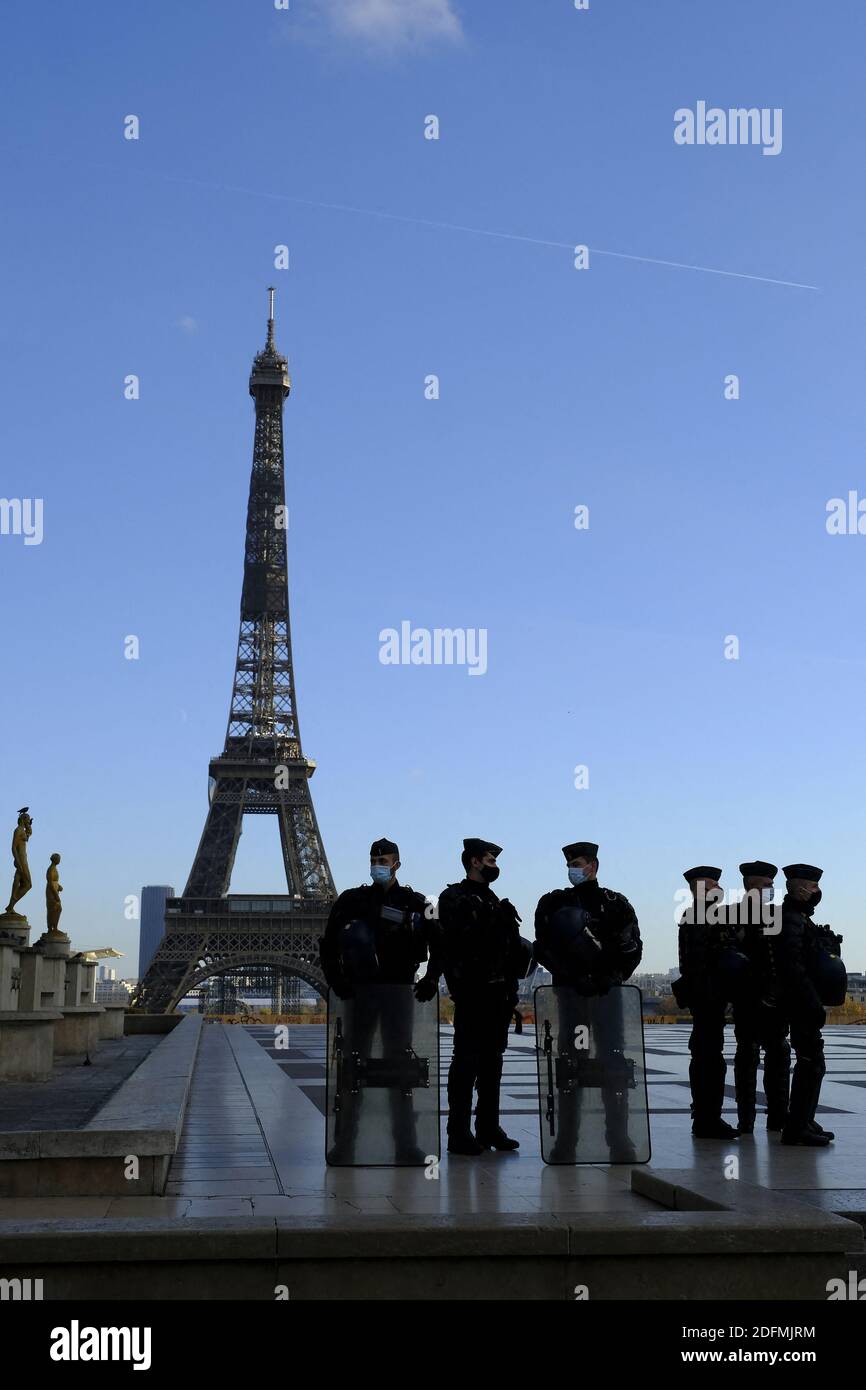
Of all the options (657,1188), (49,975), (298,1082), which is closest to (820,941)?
(657,1188)

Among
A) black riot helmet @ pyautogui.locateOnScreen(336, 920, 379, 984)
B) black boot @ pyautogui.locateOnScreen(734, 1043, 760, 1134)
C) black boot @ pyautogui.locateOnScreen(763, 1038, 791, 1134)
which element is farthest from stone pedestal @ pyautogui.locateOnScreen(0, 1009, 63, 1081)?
black boot @ pyautogui.locateOnScreen(763, 1038, 791, 1134)

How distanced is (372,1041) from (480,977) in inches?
37.6

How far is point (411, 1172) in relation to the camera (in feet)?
28.0

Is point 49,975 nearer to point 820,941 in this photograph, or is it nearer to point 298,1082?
point 298,1082

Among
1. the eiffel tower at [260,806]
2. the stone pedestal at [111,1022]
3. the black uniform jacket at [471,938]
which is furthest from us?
the eiffel tower at [260,806]

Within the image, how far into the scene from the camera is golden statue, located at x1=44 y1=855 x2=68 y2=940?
31.0m

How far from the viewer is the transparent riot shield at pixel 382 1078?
892 cm

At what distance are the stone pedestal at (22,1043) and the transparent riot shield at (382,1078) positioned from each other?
808 cm

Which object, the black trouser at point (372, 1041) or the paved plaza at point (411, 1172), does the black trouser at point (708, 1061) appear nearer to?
the paved plaza at point (411, 1172)

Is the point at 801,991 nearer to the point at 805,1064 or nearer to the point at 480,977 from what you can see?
the point at 805,1064

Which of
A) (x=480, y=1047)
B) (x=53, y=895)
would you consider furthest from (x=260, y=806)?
(x=480, y=1047)

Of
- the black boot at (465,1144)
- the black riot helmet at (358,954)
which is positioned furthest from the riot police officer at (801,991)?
the black riot helmet at (358,954)

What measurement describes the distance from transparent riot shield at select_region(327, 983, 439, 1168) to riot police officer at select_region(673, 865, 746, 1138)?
223 cm
